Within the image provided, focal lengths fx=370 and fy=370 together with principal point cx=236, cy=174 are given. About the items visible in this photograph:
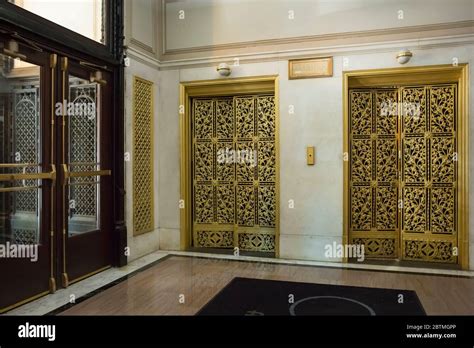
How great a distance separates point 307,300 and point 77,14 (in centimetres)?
399

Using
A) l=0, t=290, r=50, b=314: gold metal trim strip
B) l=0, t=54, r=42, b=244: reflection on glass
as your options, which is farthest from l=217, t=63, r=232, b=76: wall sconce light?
l=0, t=290, r=50, b=314: gold metal trim strip

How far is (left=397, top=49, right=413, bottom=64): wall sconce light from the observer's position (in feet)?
14.5

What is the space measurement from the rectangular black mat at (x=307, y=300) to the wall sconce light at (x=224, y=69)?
281 cm

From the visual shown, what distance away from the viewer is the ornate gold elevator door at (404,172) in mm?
4680

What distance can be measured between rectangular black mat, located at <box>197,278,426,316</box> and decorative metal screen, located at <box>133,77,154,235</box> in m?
1.82

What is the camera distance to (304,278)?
13.5 feet

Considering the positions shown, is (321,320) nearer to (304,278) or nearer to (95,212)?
(304,278)

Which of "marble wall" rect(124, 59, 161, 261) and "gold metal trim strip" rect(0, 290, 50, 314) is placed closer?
"gold metal trim strip" rect(0, 290, 50, 314)

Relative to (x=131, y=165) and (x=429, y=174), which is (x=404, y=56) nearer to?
(x=429, y=174)

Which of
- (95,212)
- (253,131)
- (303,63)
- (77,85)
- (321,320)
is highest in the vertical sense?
(303,63)

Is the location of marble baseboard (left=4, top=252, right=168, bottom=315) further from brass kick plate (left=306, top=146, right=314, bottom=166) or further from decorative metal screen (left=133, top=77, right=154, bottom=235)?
brass kick plate (left=306, top=146, right=314, bottom=166)

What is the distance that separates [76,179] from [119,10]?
2.14m

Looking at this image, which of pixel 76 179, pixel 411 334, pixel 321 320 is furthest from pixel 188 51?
pixel 411 334

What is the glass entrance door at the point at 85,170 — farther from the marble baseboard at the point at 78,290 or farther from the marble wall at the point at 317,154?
the marble wall at the point at 317,154
